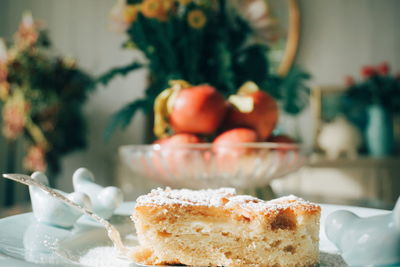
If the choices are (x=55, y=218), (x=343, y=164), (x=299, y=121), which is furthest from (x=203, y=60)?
(x=299, y=121)

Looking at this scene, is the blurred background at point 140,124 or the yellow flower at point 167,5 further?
the blurred background at point 140,124

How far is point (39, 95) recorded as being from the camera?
161cm

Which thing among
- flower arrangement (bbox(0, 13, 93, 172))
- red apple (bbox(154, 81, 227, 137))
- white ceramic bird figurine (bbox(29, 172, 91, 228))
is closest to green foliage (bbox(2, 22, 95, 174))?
flower arrangement (bbox(0, 13, 93, 172))

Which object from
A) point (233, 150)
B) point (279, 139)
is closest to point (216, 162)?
point (233, 150)

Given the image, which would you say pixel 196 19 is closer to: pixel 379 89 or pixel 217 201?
pixel 217 201

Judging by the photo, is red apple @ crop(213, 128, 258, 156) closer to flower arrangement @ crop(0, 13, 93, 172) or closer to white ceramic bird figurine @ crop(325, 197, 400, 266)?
white ceramic bird figurine @ crop(325, 197, 400, 266)

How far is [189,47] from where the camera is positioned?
0.86 metres

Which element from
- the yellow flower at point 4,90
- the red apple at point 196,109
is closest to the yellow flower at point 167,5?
the red apple at point 196,109

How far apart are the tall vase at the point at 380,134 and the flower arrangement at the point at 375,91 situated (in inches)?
2.0

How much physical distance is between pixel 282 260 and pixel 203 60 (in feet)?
1.90

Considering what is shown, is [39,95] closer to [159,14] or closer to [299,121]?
[159,14]

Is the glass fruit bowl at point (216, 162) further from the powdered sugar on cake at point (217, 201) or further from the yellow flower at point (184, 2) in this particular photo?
the yellow flower at point (184, 2)

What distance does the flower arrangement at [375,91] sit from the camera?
2.19m

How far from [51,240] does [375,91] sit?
2.15 meters
